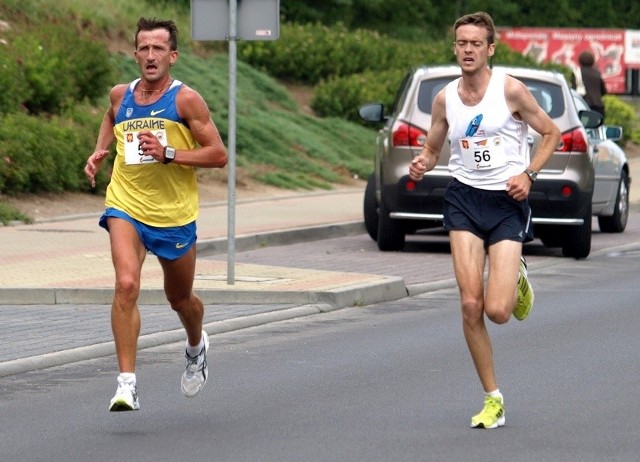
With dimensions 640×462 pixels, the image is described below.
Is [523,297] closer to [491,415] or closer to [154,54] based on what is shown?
[491,415]

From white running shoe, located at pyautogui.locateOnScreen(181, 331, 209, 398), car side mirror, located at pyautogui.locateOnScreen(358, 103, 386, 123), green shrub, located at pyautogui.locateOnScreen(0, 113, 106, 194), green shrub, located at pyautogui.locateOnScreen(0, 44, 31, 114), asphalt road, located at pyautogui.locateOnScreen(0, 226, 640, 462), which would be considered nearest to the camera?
asphalt road, located at pyautogui.locateOnScreen(0, 226, 640, 462)

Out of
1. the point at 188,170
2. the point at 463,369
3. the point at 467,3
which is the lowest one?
the point at 467,3

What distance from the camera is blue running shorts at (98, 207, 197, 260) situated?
8359 mm

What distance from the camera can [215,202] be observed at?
21562 millimetres

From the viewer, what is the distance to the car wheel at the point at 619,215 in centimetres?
1991

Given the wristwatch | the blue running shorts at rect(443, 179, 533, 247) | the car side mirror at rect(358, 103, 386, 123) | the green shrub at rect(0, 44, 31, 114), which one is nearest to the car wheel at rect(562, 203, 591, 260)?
the car side mirror at rect(358, 103, 386, 123)

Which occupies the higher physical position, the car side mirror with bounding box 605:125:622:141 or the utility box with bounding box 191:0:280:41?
the utility box with bounding box 191:0:280:41

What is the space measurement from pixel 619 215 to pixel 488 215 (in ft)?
40.2

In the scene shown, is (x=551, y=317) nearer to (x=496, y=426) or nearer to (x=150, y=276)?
(x=150, y=276)

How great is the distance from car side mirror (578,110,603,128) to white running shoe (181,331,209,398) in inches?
365

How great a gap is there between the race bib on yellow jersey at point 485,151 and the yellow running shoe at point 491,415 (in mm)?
1039

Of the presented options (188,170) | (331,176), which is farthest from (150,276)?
(331,176)

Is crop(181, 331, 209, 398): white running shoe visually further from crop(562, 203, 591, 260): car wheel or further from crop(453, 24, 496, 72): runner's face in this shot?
crop(562, 203, 591, 260): car wheel

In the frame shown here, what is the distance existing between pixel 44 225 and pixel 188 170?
9973 millimetres
